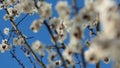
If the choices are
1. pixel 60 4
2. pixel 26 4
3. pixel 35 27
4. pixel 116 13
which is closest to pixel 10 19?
pixel 26 4

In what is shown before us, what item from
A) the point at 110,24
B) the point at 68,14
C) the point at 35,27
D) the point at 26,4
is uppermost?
the point at 26,4

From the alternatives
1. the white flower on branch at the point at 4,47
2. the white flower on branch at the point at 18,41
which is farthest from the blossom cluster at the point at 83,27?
the white flower on branch at the point at 4,47

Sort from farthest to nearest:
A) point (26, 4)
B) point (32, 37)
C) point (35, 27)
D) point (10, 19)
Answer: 1. point (10, 19)
2. point (32, 37)
3. point (26, 4)
4. point (35, 27)

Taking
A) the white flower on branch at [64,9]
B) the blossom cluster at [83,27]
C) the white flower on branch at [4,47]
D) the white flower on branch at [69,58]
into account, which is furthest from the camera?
the white flower on branch at [4,47]

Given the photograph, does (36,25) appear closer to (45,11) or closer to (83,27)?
(45,11)

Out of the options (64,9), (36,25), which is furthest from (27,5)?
(64,9)

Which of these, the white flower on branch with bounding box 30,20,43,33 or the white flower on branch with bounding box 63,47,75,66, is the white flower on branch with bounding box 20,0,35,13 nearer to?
the white flower on branch with bounding box 30,20,43,33

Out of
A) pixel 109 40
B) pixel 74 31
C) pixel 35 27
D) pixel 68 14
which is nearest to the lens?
pixel 109 40

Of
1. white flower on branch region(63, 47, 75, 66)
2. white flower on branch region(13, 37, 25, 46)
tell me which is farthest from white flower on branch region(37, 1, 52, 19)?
white flower on branch region(13, 37, 25, 46)

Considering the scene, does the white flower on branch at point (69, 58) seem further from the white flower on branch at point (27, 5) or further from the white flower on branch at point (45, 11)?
the white flower on branch at point (27, 5)

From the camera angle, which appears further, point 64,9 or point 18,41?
point 18,41

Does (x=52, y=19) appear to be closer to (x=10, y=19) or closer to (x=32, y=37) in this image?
(x=32, y=37)
